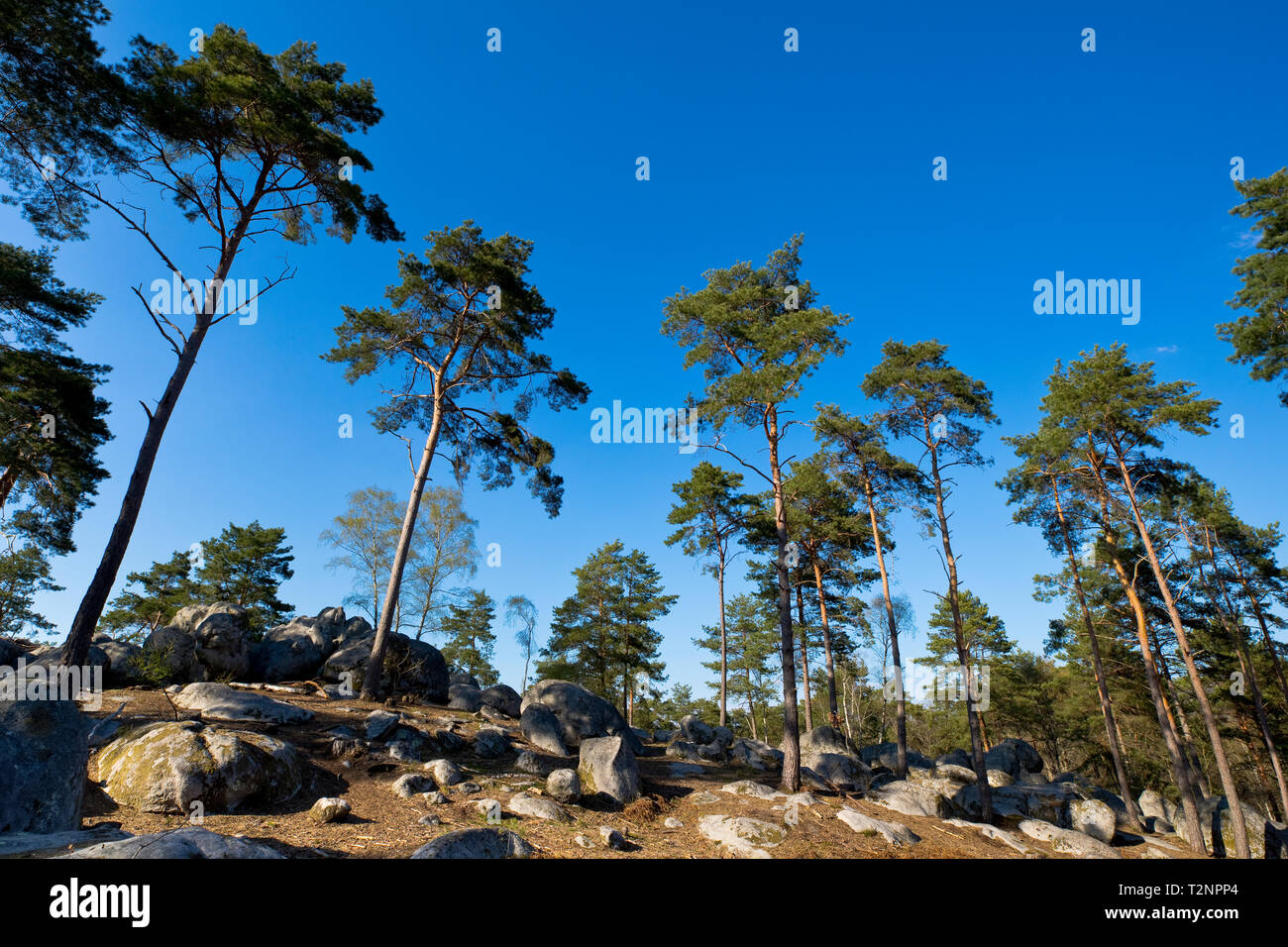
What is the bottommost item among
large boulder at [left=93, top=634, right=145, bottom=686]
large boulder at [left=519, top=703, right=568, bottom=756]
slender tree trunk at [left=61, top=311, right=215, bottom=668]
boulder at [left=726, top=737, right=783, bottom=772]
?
boulder at [left=726, top=737, right=783, bottom=772]

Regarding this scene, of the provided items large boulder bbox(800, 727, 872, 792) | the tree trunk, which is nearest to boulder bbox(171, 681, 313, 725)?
large boulder bbox(800, 727, 872, 792)

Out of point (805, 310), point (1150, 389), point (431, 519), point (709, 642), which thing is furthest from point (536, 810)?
point (709, 642)

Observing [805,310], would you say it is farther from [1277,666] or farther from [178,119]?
[1277,666]

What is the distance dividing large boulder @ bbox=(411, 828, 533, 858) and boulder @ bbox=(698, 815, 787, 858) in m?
3.74

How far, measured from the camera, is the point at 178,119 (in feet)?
34.4

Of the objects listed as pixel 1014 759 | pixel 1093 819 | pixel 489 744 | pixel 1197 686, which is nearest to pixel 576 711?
pixel 489 744

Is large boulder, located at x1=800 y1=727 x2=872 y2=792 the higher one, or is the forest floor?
the forest floor

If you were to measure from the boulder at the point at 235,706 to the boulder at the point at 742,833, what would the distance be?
832 centimetres

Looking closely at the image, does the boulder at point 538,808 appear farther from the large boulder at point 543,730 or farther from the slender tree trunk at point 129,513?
the slender tree trunk at point 129,513

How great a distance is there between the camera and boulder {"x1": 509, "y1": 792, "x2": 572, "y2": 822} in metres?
7.90

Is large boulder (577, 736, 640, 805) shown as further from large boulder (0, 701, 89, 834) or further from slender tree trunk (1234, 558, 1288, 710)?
slender tree trunk (1234, 558, 1288, 710)

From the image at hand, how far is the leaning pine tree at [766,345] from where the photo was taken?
12758 mm

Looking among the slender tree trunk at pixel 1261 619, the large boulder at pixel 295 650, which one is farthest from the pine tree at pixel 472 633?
the slender tree trunk at pixel 1261 619

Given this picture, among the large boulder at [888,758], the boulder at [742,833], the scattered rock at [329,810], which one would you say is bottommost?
the large boulder at [888,758]
